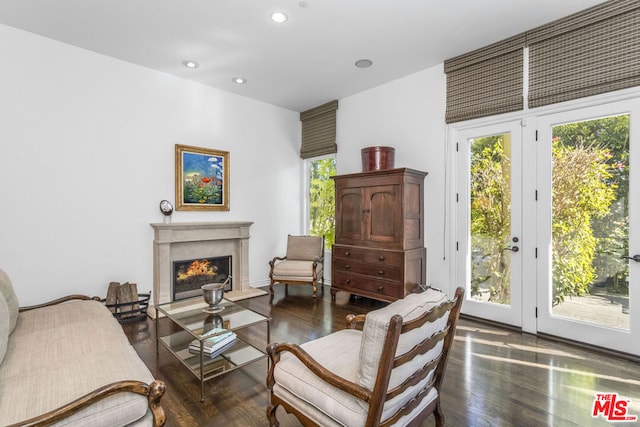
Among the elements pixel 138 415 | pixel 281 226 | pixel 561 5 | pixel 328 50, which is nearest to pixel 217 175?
pixel 281 226

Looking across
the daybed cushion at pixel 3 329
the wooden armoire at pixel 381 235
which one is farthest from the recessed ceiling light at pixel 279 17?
the daybed cushion at pixel 3 329

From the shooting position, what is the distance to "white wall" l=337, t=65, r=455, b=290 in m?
3.92

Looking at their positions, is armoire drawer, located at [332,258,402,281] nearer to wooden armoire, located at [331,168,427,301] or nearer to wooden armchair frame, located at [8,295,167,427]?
wooden armoire, located at [331,168,427,301]

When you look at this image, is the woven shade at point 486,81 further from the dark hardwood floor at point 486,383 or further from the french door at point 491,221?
the dark hardwood floor at point 486,383

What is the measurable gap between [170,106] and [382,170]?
2997 millimetres

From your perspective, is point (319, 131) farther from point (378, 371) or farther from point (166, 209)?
point (378, 371)

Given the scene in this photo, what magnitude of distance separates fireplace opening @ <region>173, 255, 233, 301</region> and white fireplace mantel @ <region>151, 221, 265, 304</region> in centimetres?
8

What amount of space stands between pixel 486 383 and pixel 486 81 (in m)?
3.10

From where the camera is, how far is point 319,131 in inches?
214

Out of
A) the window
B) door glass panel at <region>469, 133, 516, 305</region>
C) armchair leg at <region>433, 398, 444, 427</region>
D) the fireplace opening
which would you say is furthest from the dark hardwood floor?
the window

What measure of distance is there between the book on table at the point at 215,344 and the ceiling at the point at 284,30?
112 inches

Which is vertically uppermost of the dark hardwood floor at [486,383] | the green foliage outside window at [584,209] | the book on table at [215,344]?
the green foliage outside window at [584,209]

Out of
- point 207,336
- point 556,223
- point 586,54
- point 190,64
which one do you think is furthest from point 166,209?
point 586,54

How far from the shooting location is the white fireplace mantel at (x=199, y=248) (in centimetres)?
402
